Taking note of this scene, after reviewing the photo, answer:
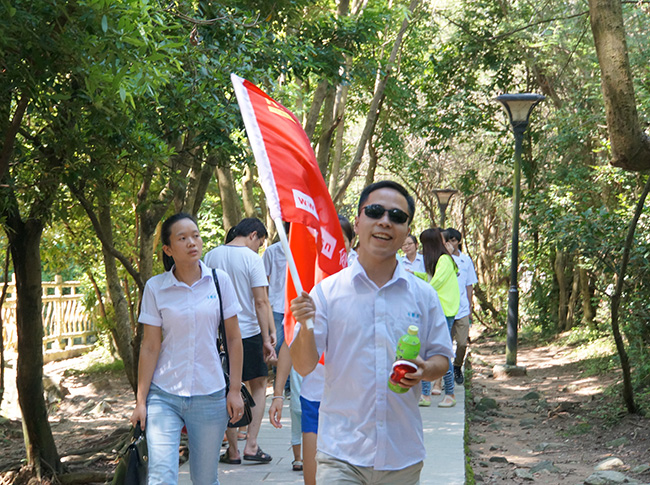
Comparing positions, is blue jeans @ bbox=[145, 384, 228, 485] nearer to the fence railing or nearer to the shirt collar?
the shirt collar

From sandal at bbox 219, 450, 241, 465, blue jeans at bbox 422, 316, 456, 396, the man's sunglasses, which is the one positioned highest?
the man's sunglasses

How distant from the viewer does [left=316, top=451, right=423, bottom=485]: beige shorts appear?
10.0 ft

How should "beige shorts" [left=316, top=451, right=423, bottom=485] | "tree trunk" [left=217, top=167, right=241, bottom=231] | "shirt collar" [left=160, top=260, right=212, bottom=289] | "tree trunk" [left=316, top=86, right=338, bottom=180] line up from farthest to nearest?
Answer: 1. "tree trunk" [left=316, top=86, right=338, bottom=180]
2. "tree trunk" [left=217, top=167, right=241, bottom=231]
3. "shirt collar" [left=160, top=260, right=212, bottom=289]
4. "beige shorts" [left=316, top=451, right=423, bottom=485]

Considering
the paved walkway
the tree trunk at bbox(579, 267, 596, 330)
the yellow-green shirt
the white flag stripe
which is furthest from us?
the tree trunk at bbox(579, 267, 596, 330)

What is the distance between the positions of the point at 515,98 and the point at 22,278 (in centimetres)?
910

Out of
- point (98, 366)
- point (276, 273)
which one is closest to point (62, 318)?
point (98, 366)

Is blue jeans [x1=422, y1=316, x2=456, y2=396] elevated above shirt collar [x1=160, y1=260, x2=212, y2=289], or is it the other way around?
shirt collar [x1=160, y1=260, x2=212, y2=289]

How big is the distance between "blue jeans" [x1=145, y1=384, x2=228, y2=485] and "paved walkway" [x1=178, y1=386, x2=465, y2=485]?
187 cm

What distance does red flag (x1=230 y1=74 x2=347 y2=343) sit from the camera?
11.7 ft

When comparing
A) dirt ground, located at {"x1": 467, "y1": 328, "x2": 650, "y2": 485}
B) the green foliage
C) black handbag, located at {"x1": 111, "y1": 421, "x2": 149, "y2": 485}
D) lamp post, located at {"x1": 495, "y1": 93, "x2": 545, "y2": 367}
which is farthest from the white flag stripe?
the green foliage

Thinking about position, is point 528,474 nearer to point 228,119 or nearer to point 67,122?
point 228,119

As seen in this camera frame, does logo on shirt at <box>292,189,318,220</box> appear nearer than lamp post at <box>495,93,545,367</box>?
Yes

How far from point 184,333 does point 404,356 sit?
5.71 feet

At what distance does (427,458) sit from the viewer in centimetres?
687
